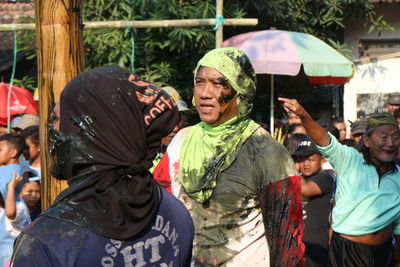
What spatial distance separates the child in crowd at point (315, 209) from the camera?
618 centimetres

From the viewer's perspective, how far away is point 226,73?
12.4ft

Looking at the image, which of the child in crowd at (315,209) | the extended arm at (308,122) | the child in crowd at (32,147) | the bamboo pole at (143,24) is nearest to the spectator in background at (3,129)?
the child in crowd at (32,147)

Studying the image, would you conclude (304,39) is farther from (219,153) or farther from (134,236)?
(134,236)

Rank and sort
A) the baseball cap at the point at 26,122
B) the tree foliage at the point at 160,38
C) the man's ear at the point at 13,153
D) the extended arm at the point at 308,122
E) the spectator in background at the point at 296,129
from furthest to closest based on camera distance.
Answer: the tree foliage at the point at 160,38 → the baseball cap at the point at 26,122 → the spectator in background at the point at 296,129 → the man's ear at the point at 13,153 → the extended arm at the point at 308,122

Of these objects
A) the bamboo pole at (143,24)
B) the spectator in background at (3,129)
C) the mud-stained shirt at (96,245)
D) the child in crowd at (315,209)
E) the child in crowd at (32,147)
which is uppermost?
the bamboo pole at (143,24)

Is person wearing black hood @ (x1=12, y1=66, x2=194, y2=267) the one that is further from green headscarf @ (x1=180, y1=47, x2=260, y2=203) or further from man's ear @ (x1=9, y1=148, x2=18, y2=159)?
man's ear @ (x1=9, y1=148, x2=18, y2=159)

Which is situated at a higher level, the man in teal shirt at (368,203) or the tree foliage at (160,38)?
the tree foliage at (160,38)

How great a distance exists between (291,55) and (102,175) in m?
7.94

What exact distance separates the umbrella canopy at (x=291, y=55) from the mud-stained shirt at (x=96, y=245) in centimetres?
744

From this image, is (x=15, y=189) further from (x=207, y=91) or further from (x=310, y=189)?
(x=207, y=91)

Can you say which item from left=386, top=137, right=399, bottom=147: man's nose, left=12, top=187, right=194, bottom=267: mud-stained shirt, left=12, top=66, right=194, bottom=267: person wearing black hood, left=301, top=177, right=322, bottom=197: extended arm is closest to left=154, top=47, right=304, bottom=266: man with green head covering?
left=12, top=187, right=194, bottom=267: mud-stained shirt

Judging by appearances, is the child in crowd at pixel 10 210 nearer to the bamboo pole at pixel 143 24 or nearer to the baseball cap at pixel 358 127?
the bamboo pole at pixel 143 24

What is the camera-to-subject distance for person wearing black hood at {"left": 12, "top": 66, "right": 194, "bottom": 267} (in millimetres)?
1991

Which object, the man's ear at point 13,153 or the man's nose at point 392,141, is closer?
the man's nose at point 392,141
